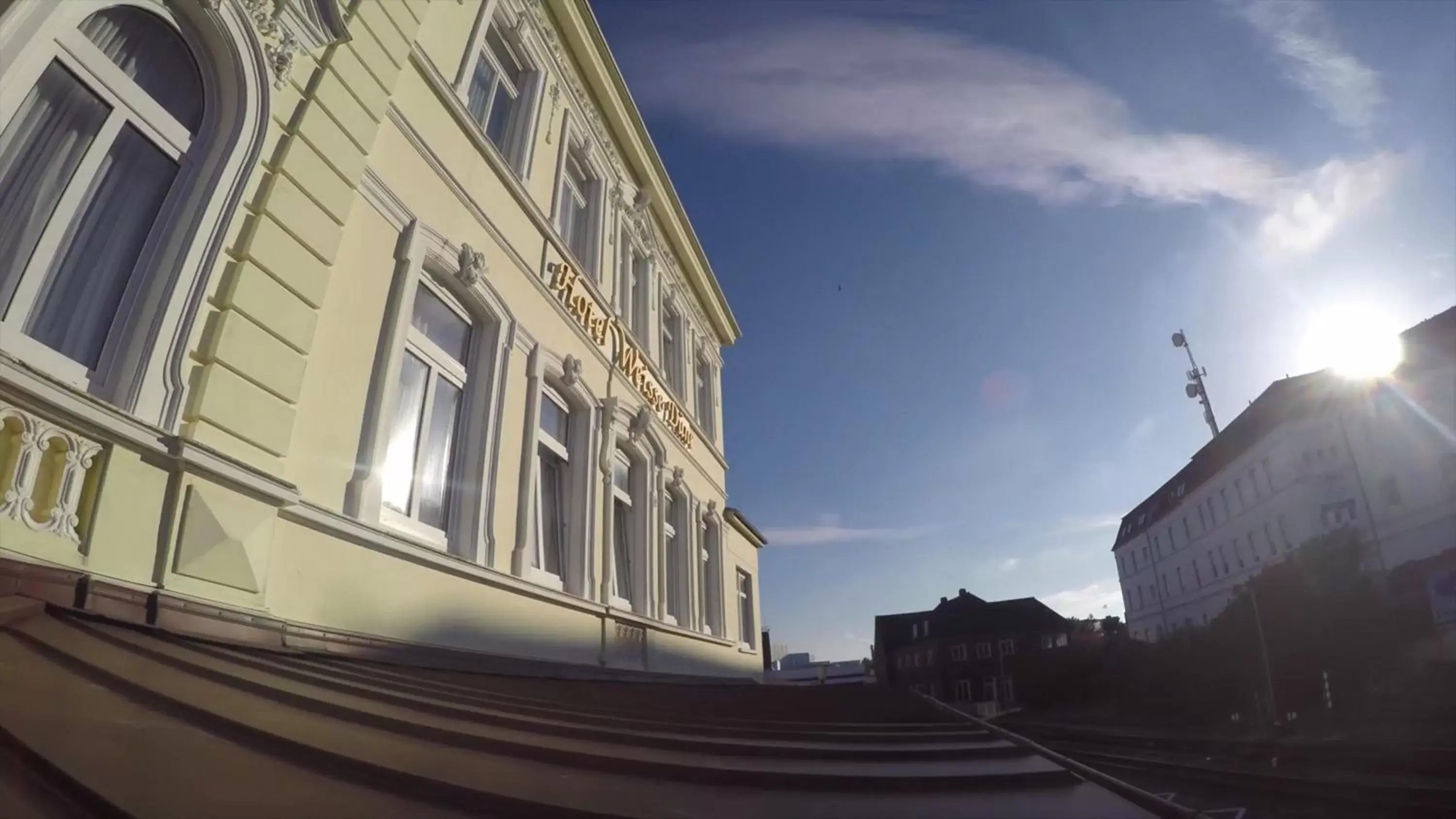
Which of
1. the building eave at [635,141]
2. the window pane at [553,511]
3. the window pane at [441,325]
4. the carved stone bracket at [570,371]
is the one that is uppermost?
the building eave at [635,141]

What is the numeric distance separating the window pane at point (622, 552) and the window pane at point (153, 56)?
20.7 ft

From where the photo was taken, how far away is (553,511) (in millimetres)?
7996

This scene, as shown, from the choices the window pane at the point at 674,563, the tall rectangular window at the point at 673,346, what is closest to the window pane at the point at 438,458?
the window pane at the point at 674,563

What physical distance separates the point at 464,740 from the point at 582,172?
934 centimetres

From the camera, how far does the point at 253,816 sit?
130 centimetres

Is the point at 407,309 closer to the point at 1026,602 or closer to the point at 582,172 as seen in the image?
the point at 582,172

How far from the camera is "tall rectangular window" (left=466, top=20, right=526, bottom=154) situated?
749 centimetres

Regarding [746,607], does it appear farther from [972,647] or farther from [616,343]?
[972,647]

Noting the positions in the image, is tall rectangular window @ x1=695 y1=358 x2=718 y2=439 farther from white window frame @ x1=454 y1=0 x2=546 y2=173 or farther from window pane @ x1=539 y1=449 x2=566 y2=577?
white window frame @ x1=454 y1=0 x2=546 y2=173

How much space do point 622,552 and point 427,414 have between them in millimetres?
4756

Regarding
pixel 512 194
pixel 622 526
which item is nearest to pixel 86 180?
pixel 512 194

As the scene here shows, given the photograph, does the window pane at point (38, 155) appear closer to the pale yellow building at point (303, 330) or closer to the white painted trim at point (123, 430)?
the pale yellow building at point (303, 330)

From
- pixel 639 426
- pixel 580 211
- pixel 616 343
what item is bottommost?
pixel 639 426

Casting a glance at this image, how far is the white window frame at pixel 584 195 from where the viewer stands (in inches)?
343
